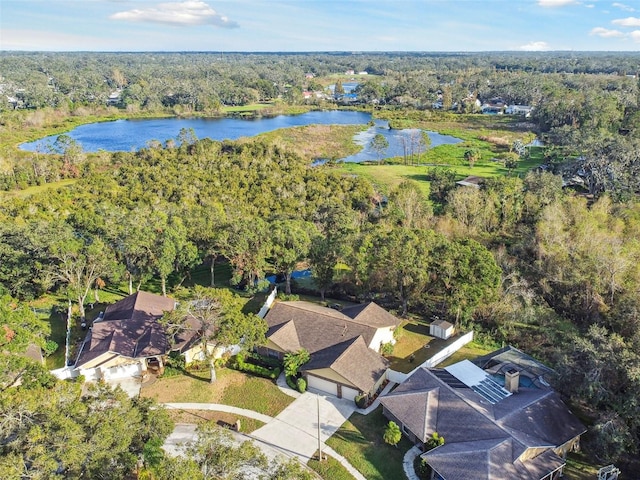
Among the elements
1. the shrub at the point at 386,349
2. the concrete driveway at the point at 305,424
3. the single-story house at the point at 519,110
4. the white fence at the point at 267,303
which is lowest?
the concrete driveway at the point at 305,424

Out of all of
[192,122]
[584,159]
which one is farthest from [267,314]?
[192,122]

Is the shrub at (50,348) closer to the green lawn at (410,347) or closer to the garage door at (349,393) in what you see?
the garage door at (349,393)

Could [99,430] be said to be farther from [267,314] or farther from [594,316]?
[594,316]

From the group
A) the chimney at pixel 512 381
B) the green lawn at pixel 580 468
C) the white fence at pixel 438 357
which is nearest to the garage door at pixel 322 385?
the white fence at pixel 438 357

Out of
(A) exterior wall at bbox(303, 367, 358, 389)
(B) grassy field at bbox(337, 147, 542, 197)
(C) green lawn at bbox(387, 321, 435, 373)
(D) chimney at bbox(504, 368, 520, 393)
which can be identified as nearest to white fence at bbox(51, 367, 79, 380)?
(A) exterior wall at bbox(303, 367, 358, 389)

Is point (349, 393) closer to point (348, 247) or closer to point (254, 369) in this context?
point (254, 369)

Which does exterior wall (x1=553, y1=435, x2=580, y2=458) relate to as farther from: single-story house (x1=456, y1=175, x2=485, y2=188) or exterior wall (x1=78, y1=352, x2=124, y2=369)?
single-story house (x1=456, y1=175, x2=485, y2=188)
